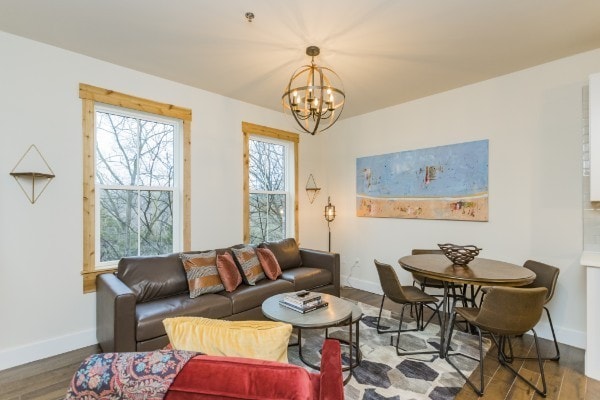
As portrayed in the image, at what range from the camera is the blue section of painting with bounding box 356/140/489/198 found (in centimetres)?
357

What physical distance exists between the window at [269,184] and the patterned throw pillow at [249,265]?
735 mm

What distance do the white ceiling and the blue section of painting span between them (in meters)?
0.86

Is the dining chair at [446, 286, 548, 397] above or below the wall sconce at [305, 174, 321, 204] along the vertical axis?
below

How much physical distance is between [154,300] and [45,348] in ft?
3.26

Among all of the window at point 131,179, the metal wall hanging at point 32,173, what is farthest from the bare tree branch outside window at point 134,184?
the metal wall hanging at point 32,173

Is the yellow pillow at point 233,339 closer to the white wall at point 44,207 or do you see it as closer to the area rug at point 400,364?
the area rug at point 400,364

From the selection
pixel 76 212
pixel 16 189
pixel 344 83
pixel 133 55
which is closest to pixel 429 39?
pixel 344 83

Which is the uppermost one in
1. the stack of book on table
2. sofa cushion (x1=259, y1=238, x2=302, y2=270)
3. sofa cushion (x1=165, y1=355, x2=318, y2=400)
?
sofa cushion (x1=165, y1=355, x2=318, y2=400)

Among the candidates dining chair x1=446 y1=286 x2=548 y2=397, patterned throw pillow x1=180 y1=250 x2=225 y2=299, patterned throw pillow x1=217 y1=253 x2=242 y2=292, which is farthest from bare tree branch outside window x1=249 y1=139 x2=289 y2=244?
dining chair x1=446 y1=286 x2=548 y2=397

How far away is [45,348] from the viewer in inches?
106

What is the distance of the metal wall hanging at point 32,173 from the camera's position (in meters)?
2.61

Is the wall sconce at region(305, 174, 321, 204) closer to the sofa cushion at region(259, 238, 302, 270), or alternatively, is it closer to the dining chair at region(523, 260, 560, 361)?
the sofa cushion at region(259, 238, 302, 270)

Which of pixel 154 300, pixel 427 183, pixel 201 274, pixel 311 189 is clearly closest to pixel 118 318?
pixel 154 300

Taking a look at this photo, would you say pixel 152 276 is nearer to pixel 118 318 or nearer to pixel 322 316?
pixel 118 318
